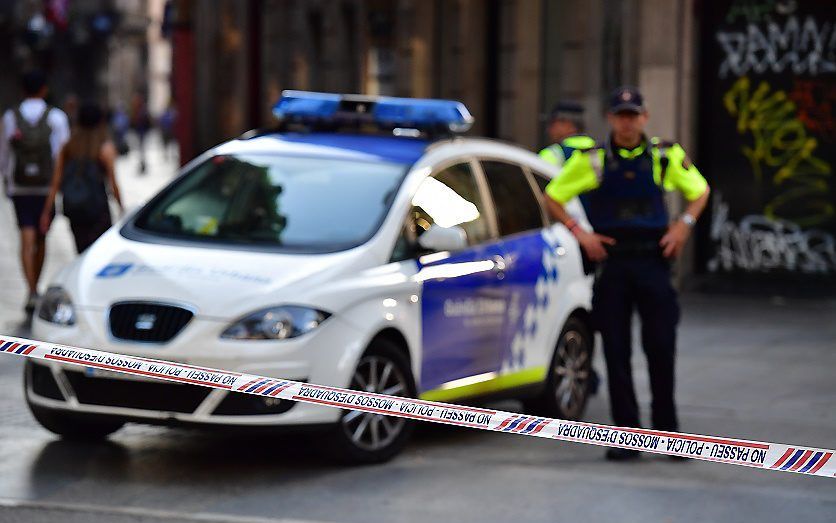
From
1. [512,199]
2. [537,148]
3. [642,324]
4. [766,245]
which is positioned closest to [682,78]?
[766,245]

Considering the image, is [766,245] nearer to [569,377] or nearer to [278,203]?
[569,377]

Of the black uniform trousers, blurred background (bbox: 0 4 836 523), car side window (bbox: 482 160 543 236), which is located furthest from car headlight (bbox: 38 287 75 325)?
the black uniform trousers

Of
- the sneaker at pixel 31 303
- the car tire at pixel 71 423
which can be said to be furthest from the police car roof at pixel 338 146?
the sneaker at pixel 31 303

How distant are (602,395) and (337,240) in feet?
10.2

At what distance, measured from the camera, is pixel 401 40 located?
23.1 m

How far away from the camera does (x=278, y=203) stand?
9.20 meters

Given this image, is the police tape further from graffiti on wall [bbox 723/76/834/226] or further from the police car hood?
graffiti on wall [bbox 723/76/834/226]

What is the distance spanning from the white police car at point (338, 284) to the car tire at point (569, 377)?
0.04ft

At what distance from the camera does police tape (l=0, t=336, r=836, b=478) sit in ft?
20.6

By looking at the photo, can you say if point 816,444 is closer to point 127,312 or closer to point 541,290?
point 541,290

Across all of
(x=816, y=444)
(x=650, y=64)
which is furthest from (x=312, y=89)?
(x=816, y=444)

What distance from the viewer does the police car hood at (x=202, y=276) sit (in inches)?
324

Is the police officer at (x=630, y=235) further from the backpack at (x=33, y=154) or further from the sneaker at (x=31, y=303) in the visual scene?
the sneaker at (x=31, y=303)

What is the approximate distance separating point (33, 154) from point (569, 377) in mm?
5684
